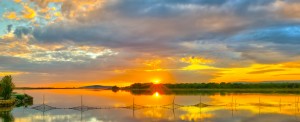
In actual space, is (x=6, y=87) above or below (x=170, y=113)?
above

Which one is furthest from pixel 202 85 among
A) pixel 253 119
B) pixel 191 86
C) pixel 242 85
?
pixel 253 119

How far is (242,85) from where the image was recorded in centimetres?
14038

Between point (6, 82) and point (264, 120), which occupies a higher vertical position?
point (6, 82)

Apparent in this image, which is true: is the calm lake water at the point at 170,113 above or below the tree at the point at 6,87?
below

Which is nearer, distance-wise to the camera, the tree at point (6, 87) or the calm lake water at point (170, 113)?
the calm lake water at point (170, 113)

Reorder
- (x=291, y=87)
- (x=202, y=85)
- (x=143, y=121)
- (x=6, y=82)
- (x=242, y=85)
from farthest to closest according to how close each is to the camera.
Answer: (x=202, y=85) → (x=242, y=85) → (x=291, y=87) → (x=6, y=82) → (x=143, y=121)

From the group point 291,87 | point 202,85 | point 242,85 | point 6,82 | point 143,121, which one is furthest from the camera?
point 202,85

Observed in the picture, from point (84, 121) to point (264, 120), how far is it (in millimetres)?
14045

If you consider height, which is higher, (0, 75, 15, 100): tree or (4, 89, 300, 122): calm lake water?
(0, 75, 15, 100): tree

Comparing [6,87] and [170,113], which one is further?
[6,87]

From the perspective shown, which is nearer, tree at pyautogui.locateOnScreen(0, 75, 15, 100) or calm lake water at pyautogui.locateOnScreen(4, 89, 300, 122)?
calm lake water at pyautogui.locateOnScreen(4, 89, 300, 122)

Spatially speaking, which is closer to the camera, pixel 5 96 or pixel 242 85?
pixel 5 96

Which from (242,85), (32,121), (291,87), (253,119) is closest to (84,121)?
(32,121)

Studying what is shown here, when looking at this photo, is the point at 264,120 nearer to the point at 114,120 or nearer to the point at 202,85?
the point at 114,120
